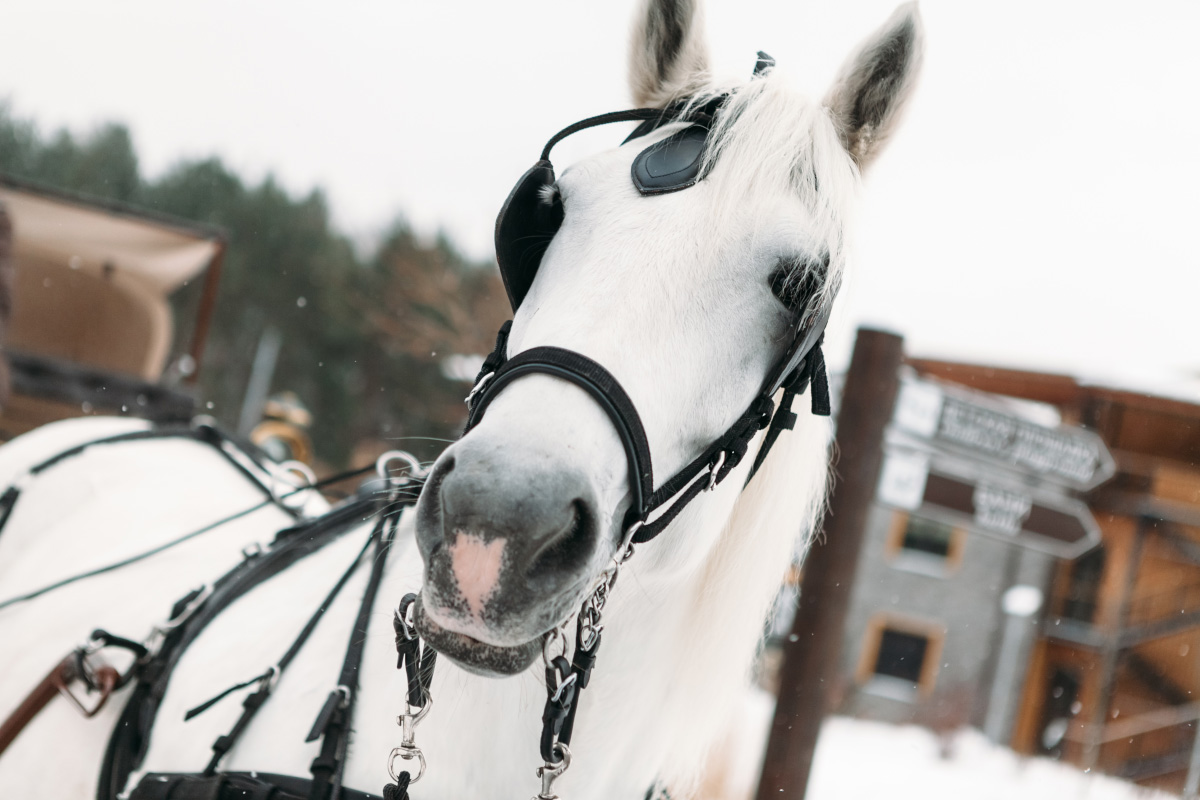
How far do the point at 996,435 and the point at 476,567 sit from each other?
7.54 ft

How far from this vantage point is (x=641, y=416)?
94 centimetres

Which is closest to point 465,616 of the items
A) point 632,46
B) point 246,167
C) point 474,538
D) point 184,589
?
point 474,538

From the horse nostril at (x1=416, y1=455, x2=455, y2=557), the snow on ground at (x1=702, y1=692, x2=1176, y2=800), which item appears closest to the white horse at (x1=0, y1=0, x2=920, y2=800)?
the horse nostril at (x1=416, y1=455, x2=455, y2=557)

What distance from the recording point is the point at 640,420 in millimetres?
931

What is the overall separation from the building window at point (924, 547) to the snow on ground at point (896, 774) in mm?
7321

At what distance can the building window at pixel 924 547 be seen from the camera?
13555mm

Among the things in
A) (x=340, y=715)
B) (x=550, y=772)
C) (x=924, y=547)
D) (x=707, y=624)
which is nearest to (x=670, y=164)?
(x=707, y=624)

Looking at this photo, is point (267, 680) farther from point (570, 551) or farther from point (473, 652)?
point (570, 551)

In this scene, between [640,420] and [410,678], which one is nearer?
[640,420]

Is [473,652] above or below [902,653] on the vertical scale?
above

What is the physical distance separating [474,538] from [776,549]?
2.27ft

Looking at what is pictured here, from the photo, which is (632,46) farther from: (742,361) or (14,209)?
(14,209)

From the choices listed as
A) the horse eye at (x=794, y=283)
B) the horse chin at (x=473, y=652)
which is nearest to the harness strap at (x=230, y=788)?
the horse chin at (x=473, y=652)

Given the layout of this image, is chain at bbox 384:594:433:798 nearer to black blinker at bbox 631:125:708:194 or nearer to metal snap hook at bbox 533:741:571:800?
metal snap hook at bbox 533:741:571:800
